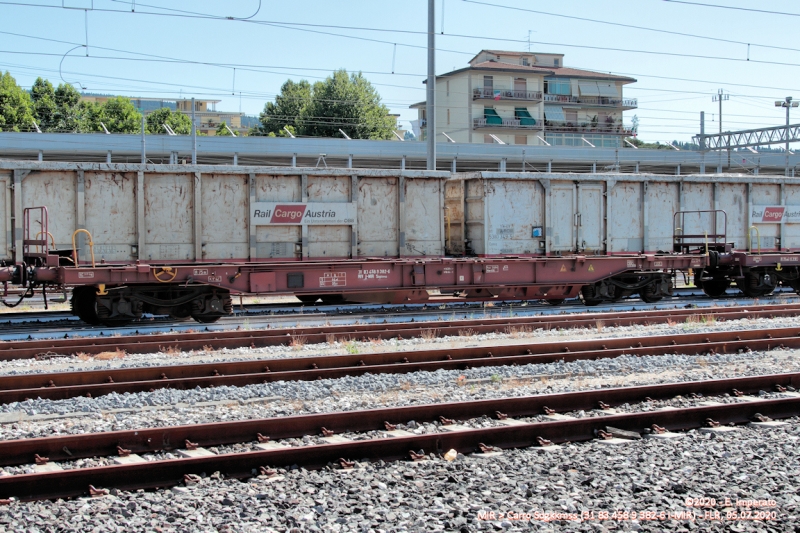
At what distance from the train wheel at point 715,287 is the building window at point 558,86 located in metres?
59.7

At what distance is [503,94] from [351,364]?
66.0 metres

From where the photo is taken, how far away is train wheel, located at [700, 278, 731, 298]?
20.9 m

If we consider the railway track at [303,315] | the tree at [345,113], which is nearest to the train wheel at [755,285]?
the railway track at [303,315]

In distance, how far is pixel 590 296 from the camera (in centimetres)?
1866

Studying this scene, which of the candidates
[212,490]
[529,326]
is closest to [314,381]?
[212,490]

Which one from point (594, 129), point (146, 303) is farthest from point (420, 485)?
point (594, 129)

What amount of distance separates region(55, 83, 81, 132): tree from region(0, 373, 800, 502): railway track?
176 ft

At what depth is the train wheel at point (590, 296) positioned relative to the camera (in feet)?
61.1

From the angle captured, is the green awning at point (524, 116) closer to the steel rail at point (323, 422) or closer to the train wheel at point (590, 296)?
the train wheel at point (590, 296)

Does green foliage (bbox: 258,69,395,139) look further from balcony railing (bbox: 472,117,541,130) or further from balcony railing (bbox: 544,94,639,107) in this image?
balcony railing (bbox: 544,94,639,107)

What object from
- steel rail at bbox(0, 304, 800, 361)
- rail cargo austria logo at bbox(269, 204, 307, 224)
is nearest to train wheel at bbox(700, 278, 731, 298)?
steel rail at bbox(0, 304, 800, 361)

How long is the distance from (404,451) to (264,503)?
4.72 ft

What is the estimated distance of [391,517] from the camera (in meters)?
4.80

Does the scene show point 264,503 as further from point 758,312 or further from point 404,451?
point 758,312
